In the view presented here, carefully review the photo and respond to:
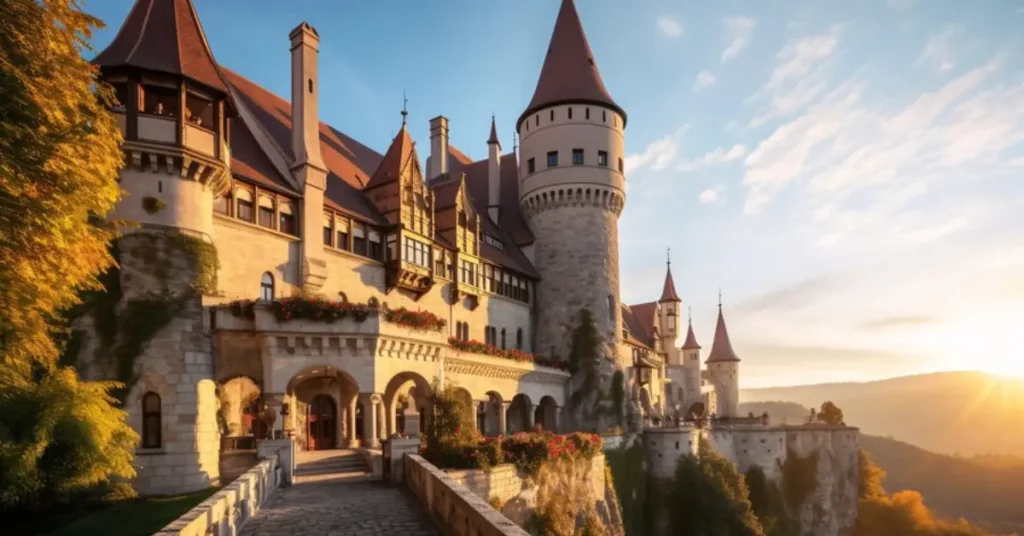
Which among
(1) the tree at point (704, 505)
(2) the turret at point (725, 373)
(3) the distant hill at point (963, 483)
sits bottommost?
(3) the distant hill at point (963, 483)

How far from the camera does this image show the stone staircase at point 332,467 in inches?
803

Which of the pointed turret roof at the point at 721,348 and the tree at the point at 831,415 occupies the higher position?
the pointed turret roof at the point at 721,348

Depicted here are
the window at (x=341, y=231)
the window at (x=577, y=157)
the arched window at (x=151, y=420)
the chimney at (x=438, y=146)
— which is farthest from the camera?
the chimney at (x=438, y=146)

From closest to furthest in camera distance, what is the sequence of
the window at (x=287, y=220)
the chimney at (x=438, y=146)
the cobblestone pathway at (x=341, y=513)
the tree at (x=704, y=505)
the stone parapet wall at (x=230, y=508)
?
1. the stone parapet wall at (x=230, y=508)
2. the cobblestone pathway at (x=341, y=513)
3. the window at (x=287, y=220)
4. the tree at (x=704, y=505)
5. the chimney at (x=438, y=146)

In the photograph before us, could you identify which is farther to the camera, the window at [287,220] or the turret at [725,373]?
the turret at [725,373]

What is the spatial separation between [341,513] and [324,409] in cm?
1538

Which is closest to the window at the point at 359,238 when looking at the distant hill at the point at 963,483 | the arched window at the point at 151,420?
the arched window at the point at 151,420

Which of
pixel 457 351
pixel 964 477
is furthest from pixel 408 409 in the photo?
pixel 964 477

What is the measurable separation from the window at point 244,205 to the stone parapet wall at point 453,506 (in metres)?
14.0

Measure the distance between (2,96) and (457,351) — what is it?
22.4 m

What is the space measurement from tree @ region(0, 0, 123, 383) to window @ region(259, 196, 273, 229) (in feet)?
33.9

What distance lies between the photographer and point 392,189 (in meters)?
34.0

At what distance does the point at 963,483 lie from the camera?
5123 inches

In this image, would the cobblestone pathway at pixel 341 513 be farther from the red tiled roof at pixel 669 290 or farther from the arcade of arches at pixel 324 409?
the red tiled roof at pixel 669 290
